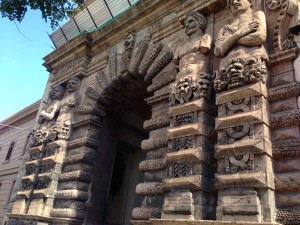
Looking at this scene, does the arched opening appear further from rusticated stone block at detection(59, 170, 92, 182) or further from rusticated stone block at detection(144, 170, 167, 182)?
rusticated stone block at detection(144, 170, 167, 182)

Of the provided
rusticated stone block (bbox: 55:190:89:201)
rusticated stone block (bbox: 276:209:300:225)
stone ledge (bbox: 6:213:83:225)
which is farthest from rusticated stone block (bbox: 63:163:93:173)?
rusticated stone block (bbox: 276:209:300:225)

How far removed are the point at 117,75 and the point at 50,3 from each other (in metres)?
2.81

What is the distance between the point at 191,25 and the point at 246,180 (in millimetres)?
3350

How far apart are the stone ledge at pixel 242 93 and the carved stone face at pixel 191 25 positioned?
1816 mm

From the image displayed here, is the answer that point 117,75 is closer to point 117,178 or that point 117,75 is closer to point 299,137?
point 117,178

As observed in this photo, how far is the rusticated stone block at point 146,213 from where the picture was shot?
15.6 ft

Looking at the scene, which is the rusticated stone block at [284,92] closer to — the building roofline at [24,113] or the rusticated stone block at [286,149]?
the rusticated stone block at [286,149]

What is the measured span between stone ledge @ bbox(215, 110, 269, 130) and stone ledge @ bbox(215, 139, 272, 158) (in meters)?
0.29

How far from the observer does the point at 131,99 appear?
8242 mm

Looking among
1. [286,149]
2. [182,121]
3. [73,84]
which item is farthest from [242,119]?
[73,84]

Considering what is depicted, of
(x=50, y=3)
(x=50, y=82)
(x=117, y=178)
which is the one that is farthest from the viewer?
(x=50, y=82)

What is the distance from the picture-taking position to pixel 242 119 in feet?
13.4

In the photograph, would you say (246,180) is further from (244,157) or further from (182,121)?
(182,121)

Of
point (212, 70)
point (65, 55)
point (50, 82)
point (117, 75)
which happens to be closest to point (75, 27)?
point (65, 55)
